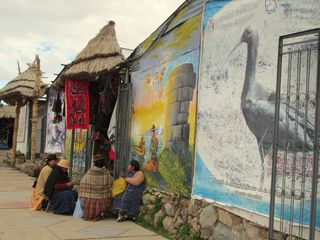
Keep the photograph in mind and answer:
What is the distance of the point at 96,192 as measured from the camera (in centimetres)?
815

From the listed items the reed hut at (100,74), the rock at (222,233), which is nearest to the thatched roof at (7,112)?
the reed hut at (100,74)

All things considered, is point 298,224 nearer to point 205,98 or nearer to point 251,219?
point 251,219

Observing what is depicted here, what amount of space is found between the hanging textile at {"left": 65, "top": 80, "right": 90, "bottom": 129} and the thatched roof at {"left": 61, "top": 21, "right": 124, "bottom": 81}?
1.54 ft

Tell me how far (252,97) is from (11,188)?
8955mm

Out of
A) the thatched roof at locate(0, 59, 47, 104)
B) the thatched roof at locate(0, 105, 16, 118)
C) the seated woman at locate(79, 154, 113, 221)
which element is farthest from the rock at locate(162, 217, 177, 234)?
the thatched roof at locate(0, 105, 16, 118)

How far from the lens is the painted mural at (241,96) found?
16.4 feet

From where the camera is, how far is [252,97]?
5.34m

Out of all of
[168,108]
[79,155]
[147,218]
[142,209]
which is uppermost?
[168,108]

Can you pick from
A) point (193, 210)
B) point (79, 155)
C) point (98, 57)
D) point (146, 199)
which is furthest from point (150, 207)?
point (79, 155)

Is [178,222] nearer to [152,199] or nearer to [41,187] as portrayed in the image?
[152,199]

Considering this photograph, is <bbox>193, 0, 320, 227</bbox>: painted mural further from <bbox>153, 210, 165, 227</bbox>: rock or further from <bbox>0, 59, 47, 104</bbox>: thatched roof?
<bbox>0, 59, 47, 104</bbox>: thatched roof

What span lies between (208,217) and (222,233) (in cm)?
38

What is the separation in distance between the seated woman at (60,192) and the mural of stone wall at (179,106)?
2.45m

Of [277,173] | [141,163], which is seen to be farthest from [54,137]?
[277,173]
